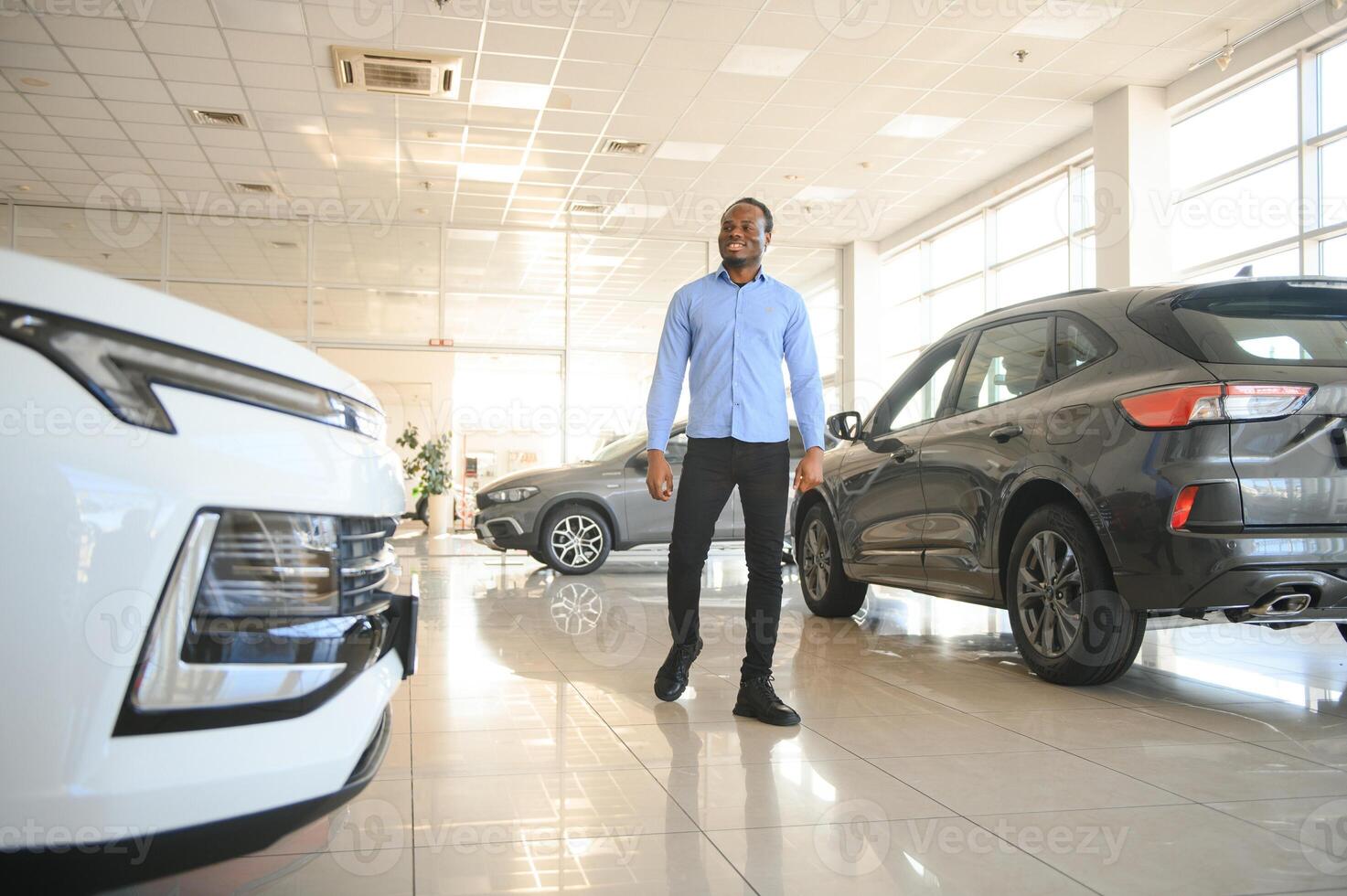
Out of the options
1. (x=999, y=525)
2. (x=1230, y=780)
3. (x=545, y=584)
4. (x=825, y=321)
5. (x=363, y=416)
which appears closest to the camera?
(x=363, y=416)

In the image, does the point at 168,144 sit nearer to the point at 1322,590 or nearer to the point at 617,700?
the point at 617,700

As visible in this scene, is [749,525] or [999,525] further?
[999,525]

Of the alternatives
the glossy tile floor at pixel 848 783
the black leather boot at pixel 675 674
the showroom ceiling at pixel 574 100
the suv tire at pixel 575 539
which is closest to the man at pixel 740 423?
the black leather boot at pixel 675 674

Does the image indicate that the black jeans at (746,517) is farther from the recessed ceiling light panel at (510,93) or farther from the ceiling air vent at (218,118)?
the ceiling air vent at (218,118)

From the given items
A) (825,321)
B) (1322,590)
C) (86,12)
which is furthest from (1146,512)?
(825,321)

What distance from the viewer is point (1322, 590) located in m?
2.96

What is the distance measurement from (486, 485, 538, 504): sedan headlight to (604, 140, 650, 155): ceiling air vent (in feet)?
15.1

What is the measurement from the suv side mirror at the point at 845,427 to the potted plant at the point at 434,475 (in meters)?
11.4

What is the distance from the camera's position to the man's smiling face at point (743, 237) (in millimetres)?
3357

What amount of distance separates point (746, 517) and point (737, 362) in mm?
496

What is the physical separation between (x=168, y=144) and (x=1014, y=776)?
451 inches

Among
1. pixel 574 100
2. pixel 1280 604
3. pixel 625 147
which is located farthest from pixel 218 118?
pixel 1280 604

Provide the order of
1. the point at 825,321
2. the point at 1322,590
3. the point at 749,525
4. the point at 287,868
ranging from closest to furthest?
the point at 287,868
the point at 1322,590
the point at 749,525
the point at 825,321

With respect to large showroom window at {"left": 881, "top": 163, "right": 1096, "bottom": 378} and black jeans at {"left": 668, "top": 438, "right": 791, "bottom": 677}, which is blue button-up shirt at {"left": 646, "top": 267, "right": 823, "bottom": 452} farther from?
large showroom window at {"left": 881, "top": 163, "right": 1096, "bottom": 378}
